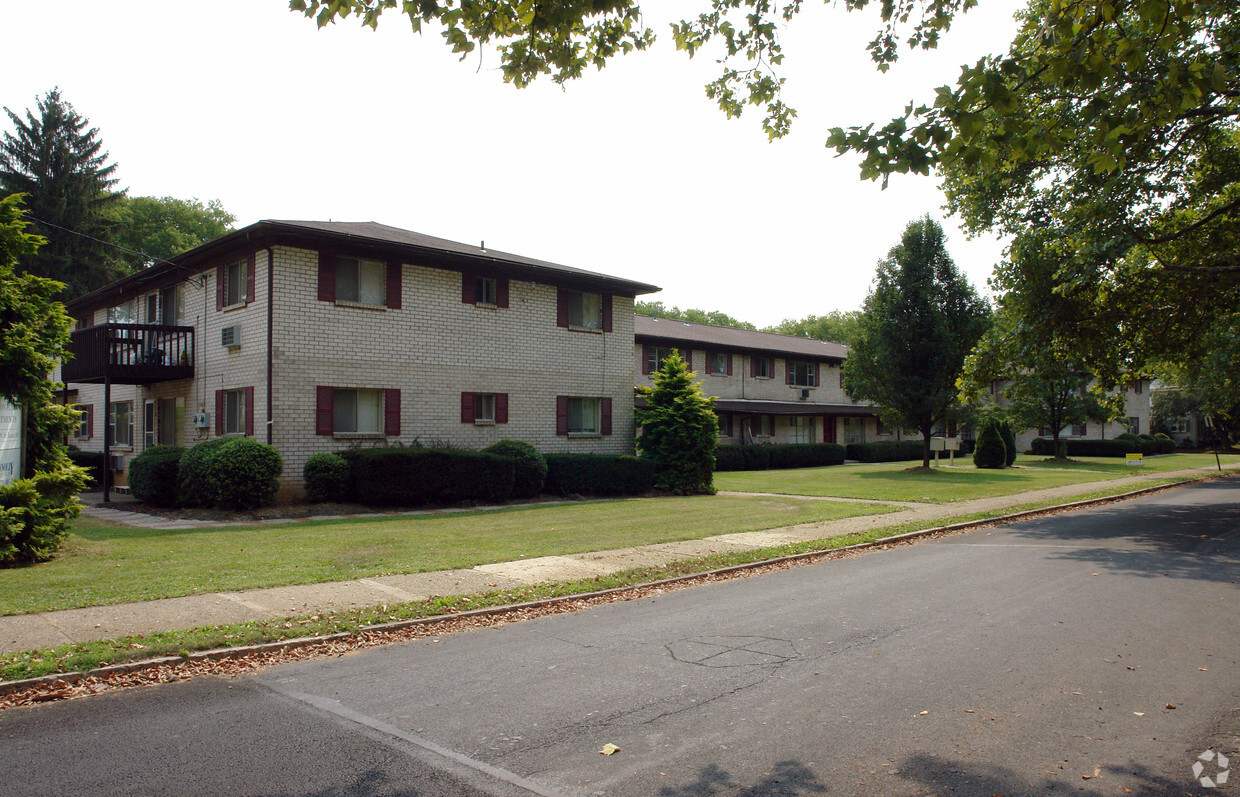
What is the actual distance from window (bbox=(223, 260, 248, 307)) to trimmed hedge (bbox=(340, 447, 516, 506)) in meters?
5.17

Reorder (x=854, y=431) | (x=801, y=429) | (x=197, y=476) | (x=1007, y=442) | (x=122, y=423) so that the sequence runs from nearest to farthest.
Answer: (x=197, y=476) < (x=122, y=423) < (x=1007, y=442) < (x=801, y=429) < (x=854, y=431)

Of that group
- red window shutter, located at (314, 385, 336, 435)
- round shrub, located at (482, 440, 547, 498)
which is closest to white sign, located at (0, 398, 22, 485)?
red window shutter, located at (314, 385, 336, 435)

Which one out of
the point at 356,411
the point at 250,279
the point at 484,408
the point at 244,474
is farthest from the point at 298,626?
the point at 484,408

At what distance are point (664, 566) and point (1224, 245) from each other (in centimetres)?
1487

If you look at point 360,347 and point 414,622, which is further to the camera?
point 360,347

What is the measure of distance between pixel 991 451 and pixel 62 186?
5298cm

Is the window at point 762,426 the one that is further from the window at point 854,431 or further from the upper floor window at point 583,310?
the upper floor window at point 583,310

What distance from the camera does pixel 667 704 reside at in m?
5.32

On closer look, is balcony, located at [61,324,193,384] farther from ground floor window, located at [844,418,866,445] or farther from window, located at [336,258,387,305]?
ground floor window, located at [844,418,866,445]

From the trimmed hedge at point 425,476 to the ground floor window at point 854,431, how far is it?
2966 centimetres

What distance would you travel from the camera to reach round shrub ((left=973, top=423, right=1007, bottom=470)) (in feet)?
124

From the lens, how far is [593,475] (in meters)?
22.1

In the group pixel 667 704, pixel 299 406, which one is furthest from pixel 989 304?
pixel 667 704

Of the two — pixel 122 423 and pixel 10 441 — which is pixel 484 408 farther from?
pixel 122 423
